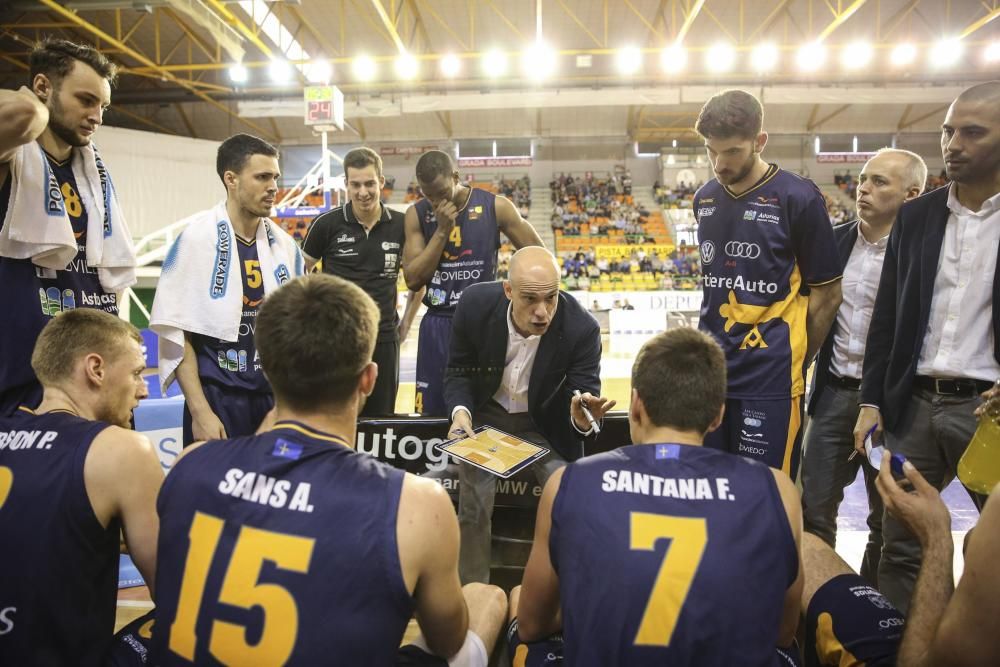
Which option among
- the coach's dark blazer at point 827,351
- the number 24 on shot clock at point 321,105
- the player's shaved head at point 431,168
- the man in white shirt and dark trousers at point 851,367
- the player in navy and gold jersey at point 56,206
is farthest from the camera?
the number 24 on shot clock at point 321,105

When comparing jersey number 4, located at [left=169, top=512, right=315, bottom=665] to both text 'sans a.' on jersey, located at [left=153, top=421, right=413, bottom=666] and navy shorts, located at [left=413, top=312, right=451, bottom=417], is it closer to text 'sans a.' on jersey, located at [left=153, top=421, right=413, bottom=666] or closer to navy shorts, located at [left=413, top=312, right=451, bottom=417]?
text 'sans a.' on jersey, located at [left=153, top=421, right=413, bottom=666]

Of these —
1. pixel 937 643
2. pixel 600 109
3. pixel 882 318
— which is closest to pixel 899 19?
pixel 600 109

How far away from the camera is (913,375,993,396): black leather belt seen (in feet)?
7.63

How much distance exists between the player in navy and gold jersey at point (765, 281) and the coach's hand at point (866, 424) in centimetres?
24

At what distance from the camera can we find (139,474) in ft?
5.43

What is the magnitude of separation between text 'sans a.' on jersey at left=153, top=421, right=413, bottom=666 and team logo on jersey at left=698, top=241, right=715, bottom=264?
2.03 m

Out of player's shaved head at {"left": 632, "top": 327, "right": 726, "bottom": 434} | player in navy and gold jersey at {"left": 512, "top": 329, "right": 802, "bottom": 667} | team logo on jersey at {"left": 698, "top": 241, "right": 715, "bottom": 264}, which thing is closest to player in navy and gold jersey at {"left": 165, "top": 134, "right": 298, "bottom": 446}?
player in navy and gold jersey at {"left": 512, "top": 329, "right": 802, "bottom": 667}

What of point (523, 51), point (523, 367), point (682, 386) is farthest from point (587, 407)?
point (523, 51)

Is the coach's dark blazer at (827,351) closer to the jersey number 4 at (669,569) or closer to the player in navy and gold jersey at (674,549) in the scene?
A: the player in navy and gold jersey at (674,549)

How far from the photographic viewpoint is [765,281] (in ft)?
8.97

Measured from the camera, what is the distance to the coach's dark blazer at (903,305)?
2.46 meters

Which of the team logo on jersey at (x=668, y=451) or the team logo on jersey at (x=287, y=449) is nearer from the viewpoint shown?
the team logo on jersey at (x=287, y=449)

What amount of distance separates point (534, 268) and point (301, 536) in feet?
6.55

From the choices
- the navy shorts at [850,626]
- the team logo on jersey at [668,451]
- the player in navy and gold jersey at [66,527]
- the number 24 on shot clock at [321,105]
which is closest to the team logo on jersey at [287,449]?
the player in navy and gold jersey at [66,527]
